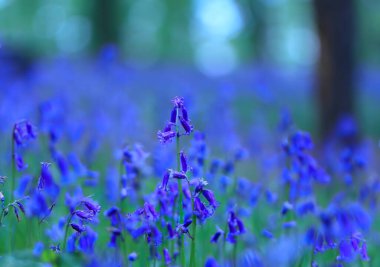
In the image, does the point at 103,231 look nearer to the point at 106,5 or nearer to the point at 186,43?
the point at 106,5

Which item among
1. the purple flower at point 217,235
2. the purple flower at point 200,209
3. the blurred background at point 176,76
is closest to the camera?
the purple flower at point 200,209

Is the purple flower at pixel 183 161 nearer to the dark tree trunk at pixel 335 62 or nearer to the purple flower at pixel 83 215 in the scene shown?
the purple flower at pixel 83 215

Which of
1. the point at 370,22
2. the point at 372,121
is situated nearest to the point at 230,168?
the point at 372,121

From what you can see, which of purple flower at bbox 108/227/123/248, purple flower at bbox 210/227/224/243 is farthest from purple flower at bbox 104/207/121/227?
purple flower at bbox 210/227/224/243

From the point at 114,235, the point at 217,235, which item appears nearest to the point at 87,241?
the point at 114,235

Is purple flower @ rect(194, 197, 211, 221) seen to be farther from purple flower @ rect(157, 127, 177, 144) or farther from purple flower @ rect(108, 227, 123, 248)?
purple flower @ rect(108, 227, 123, 248)

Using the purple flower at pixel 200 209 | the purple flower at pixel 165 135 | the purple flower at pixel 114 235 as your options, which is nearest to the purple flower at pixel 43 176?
the purple flower at pixel 114 235
